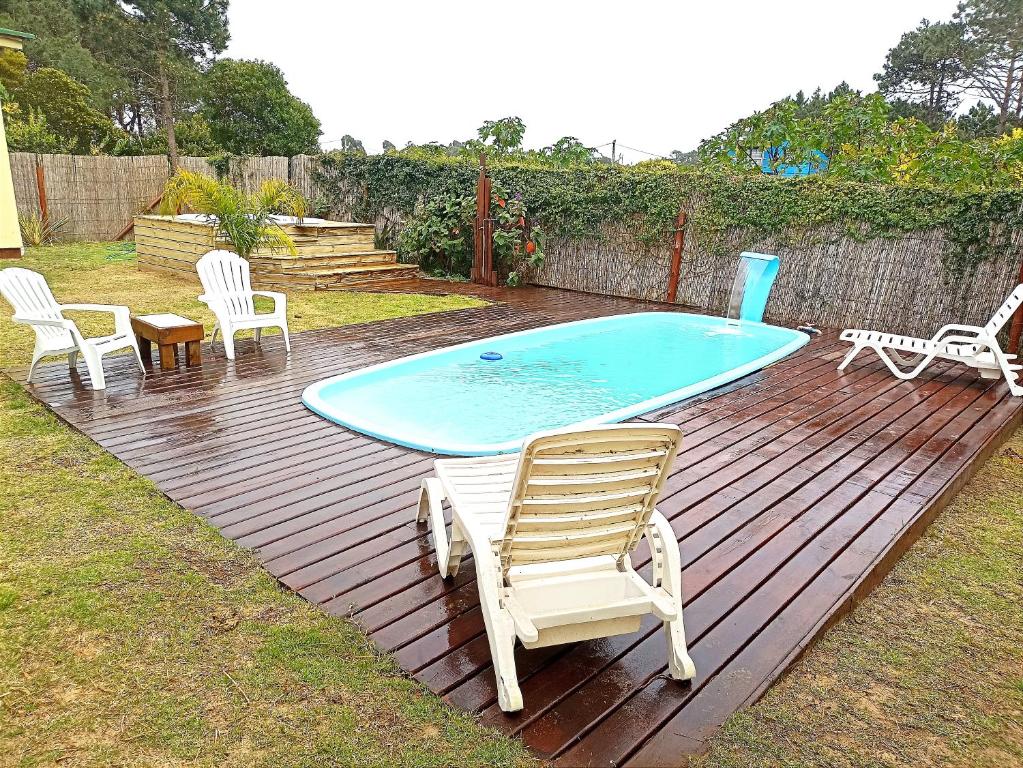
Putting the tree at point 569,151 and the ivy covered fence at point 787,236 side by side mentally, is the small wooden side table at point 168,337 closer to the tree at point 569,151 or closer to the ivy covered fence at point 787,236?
the ivy covered fence at point 787,236

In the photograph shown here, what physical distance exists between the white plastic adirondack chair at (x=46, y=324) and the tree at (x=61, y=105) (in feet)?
64.4

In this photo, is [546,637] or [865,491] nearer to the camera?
[546,637]

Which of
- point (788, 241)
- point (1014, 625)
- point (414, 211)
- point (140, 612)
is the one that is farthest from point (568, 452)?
point (414, 211)

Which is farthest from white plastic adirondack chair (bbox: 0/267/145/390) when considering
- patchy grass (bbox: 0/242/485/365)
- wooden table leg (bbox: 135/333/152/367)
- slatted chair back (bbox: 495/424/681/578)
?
slatted chair back (bbox: 495/424/681/578)

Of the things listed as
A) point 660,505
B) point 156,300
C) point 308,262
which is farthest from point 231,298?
point 660,505

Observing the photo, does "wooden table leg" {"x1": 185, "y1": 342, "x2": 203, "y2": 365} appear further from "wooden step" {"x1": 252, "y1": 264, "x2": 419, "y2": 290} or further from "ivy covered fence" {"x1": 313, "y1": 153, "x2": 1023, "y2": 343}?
"ivy covered fence" {"x1": 313, "y1": 153, "x2": 1023, "y2": 343}

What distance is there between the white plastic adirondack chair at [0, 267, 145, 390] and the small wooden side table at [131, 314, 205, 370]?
324 millimetres

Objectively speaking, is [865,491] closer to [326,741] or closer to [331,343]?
[326,741]

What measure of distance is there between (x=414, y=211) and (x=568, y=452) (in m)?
11.0

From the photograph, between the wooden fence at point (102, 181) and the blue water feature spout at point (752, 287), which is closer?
the blue water feature spout at point (752, 287)

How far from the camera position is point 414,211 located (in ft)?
41.2

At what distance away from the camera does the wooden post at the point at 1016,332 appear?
725 cm

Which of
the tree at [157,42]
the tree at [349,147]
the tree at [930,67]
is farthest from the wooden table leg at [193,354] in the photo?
the tree at [930,67]

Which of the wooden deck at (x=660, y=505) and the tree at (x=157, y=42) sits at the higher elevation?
→ the tree at (x=157, y=42)
